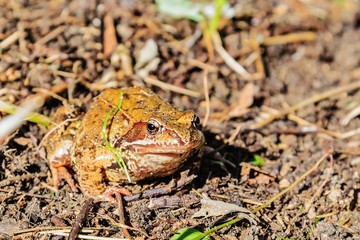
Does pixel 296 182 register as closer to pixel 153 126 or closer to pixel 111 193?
pixel 153 126

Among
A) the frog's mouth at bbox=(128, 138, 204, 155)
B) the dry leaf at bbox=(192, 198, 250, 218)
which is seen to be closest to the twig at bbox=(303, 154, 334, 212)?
the dry leaf at bbox=(192, 198, 250, 218)

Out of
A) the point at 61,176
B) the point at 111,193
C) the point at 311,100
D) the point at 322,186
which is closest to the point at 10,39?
the point at 61,176

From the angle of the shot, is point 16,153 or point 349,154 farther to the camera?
point 349,154

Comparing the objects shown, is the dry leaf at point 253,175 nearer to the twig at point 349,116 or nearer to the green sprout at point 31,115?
the twig at point 349,116

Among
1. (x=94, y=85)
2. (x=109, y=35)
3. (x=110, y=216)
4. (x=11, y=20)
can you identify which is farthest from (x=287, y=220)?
(x=11, y=20)

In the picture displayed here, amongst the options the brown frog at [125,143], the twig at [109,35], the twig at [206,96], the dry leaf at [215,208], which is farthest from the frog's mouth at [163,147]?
the twig at [109,35]

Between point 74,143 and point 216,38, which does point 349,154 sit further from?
point 74,143
